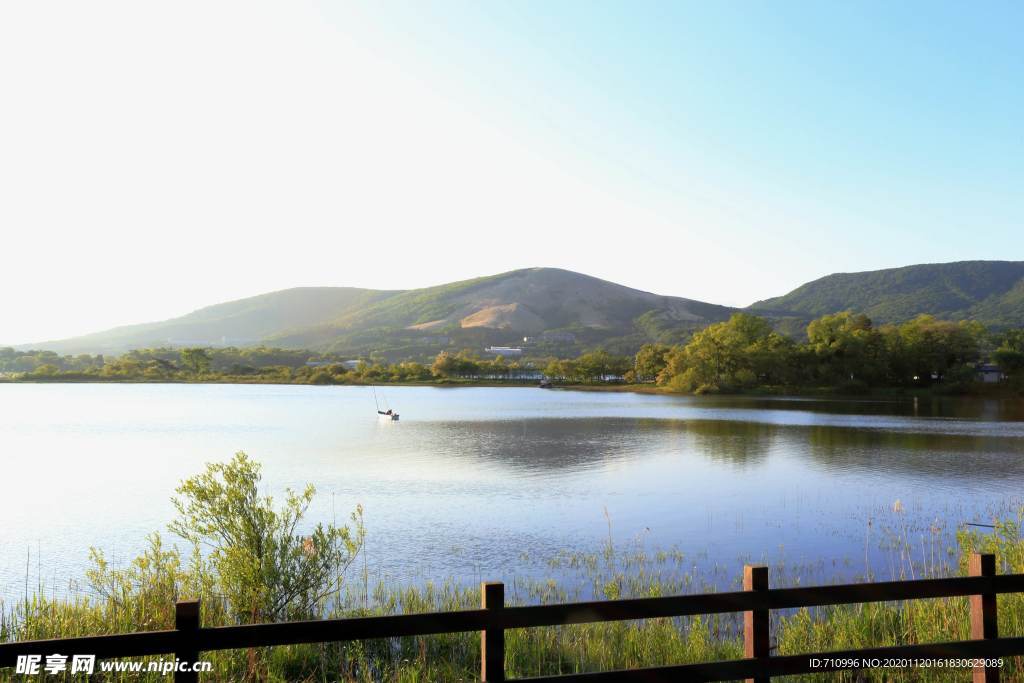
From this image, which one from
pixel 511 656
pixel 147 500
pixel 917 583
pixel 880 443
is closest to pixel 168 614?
pixel 511 656

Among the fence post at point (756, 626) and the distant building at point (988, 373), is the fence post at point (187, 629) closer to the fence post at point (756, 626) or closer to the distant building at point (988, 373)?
the fence post at point (756, 626)

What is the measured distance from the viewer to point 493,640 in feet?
15.2

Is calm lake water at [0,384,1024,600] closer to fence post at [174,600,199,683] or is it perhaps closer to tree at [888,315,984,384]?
fence post at [174,600,199,683]

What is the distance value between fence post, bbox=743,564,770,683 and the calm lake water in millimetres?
11241

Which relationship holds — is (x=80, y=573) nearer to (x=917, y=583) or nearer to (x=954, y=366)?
(x=917, y=583)

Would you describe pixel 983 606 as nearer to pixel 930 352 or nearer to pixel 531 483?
pixel 531 483

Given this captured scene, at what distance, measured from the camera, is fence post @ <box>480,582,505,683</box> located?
457cm

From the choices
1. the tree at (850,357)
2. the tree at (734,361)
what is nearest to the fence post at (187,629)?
the tree at (734,361)

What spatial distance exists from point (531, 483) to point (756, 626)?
84.9 feet

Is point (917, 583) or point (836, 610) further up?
point (917, 583)

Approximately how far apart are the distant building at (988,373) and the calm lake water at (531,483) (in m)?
62.3

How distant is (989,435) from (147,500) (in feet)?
164

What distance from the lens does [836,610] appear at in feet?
38.0

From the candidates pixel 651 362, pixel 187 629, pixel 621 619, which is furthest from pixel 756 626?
pixel 651 362
